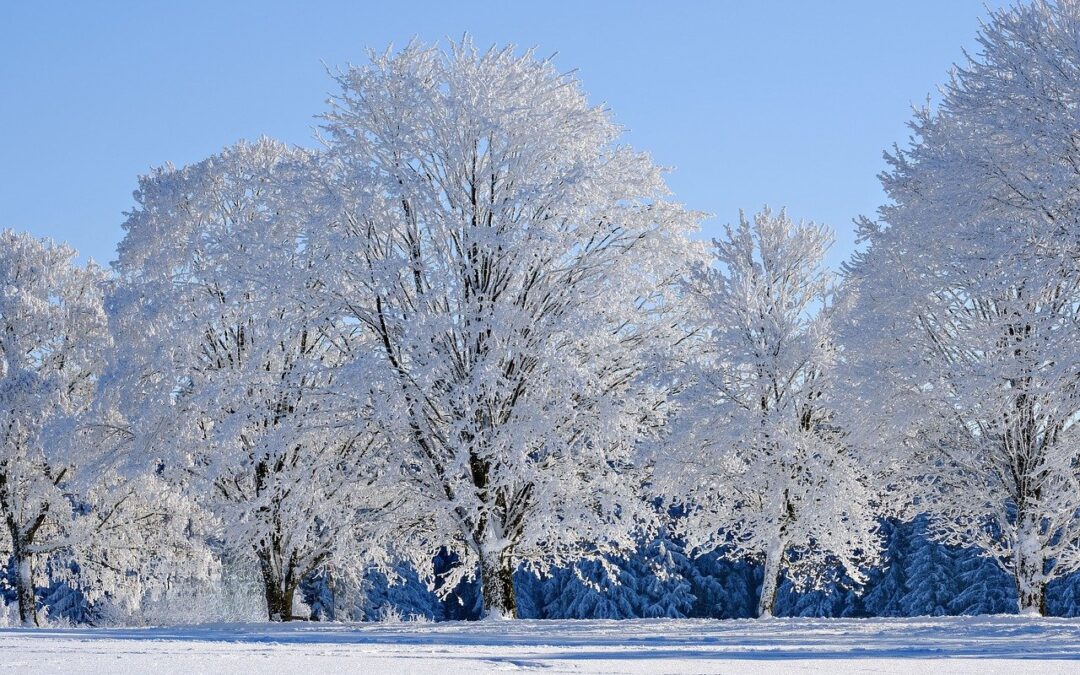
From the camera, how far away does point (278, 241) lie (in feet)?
61.3

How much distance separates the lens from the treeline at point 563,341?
1630cm

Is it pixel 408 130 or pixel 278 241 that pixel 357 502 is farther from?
pixel 408 130

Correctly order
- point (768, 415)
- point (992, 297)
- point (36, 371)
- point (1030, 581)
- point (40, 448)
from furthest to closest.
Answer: point (36, 371)
point (40, 448)
point (768, 415)
point (1030, 581)
point (992, 297)

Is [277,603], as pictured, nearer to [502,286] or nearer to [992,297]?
[502,286]

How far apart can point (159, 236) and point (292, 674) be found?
60.6 feet

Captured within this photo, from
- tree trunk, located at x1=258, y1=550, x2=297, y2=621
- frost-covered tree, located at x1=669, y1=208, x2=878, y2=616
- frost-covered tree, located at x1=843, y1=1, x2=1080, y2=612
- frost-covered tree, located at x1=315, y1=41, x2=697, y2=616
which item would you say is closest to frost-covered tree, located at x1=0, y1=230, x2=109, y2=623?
tree trunk, located at x1=258, y1=550, x2=297, y2=621

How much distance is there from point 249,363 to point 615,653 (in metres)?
12.4

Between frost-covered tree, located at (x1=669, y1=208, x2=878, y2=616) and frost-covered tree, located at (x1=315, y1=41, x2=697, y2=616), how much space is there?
2.33 meters

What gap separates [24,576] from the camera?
2564 centimetres

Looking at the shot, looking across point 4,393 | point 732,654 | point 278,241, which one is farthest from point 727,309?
point 4,393

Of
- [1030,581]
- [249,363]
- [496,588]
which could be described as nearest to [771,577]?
[1030,581]

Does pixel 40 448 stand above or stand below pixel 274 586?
above

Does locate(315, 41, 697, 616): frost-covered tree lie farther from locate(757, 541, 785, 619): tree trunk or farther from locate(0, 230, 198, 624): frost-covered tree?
locate(0, 230, 198, 624): frost-covered tree

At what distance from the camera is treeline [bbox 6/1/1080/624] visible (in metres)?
16.3
